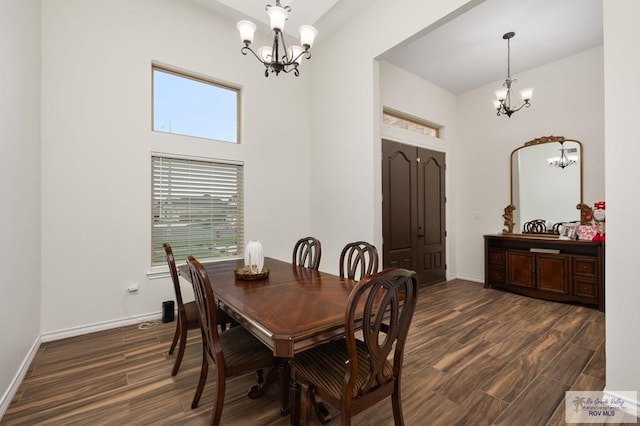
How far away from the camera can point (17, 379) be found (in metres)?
2.01

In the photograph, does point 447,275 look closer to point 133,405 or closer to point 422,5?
point 422,5

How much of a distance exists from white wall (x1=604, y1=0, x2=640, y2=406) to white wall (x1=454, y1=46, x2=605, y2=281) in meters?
2.77

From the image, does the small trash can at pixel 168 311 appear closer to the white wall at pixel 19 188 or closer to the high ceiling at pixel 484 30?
the white wall at pixel 19 188

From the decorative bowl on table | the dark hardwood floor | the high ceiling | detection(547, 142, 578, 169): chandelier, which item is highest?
the high ceiling

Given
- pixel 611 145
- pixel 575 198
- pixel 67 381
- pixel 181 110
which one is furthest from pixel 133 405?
pixel 575 198

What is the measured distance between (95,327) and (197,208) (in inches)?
63.3

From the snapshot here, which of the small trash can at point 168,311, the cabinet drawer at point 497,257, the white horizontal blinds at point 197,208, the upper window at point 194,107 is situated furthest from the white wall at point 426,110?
the small trash can at point 168,311

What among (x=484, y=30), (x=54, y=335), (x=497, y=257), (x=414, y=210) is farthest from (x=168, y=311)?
(x=484, y=30)

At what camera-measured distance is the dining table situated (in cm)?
122

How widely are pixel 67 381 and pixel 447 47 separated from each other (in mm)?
5337

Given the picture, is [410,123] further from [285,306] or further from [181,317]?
[181,317]

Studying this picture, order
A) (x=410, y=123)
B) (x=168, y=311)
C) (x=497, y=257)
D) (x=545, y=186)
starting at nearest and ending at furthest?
(x=168, y=311), (x=545, y=186), (x=497, y=257), (x=410, y=123)

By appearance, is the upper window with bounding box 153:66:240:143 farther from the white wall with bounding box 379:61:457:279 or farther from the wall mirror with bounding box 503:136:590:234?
the wall mirror with bounding box 503:136:590:234

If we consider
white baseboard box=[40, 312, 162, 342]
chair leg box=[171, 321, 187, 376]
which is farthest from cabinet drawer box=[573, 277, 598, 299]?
white baseboard box=[40, 312, 162, 342]
